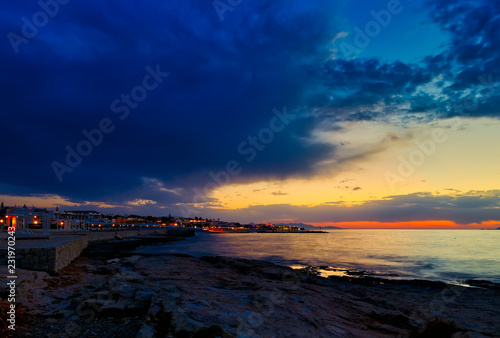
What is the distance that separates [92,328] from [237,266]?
20.0 m

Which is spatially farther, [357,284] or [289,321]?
[357,284]

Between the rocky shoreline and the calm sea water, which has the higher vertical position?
the rocky shoreline

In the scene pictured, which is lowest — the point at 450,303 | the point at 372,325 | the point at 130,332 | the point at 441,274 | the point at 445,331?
the point at 441,274

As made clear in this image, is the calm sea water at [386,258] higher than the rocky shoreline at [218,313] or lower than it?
lower

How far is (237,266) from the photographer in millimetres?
26484

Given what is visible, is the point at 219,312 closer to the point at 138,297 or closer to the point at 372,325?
the point at 138,297

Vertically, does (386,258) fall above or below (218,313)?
below

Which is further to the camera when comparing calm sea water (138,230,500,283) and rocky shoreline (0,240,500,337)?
calm sea water (138,230,500,283)

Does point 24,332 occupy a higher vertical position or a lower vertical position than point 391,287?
higher

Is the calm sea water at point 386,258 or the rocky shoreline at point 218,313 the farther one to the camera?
the calm sea water at point 386,258

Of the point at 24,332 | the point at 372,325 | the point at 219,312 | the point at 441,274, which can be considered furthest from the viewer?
the point at 441,274

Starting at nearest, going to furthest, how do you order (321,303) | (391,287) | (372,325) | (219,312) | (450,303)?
1. (219,312)
2. (372,325)
3. (321,303)
4. (450,303)
5. (391,287)

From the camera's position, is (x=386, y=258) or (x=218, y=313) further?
(x=386, y=258)

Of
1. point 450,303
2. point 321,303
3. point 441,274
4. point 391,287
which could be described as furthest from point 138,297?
point 441,274
